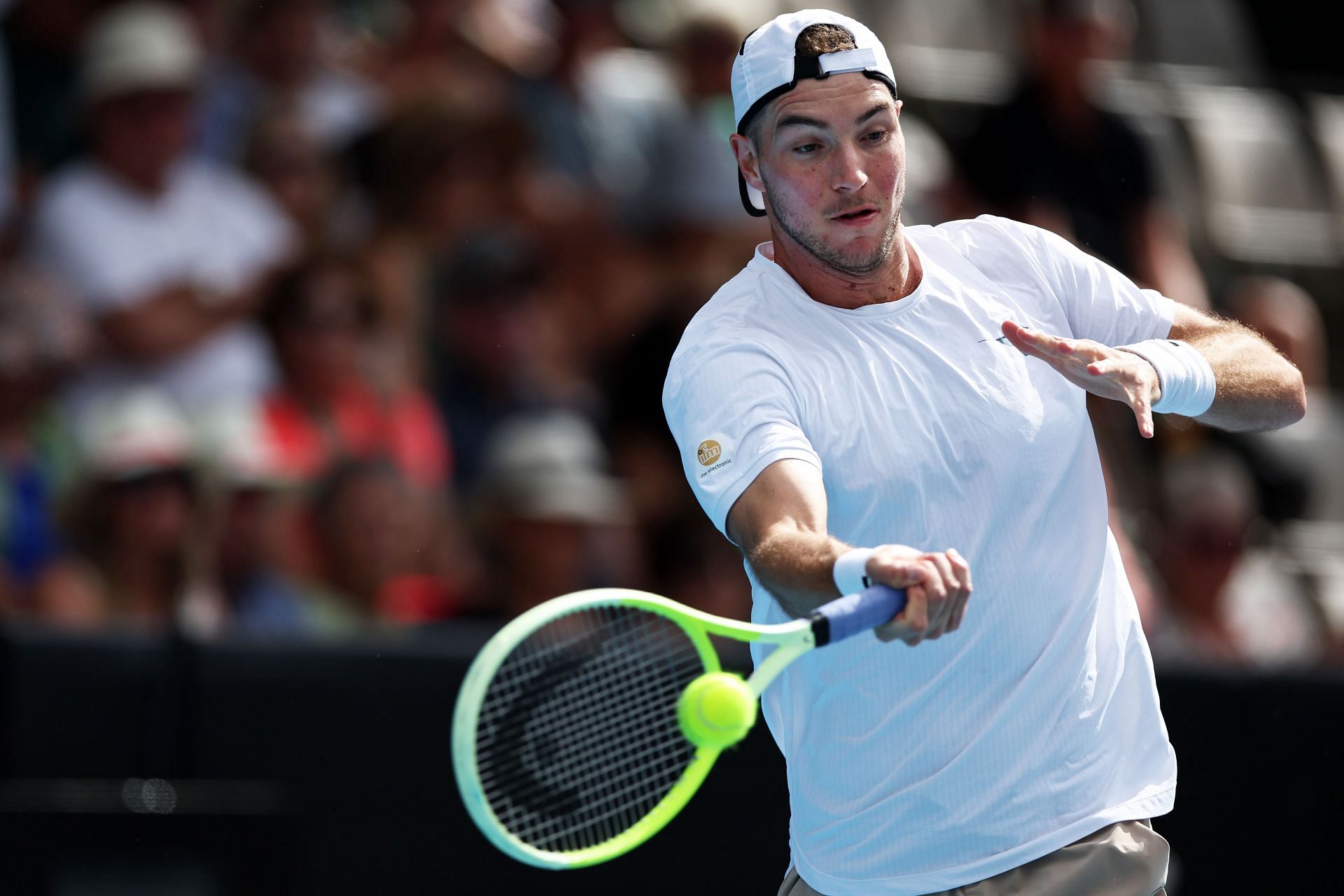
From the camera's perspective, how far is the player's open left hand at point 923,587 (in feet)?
9.07

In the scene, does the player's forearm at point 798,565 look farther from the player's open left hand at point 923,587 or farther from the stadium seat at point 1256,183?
the stadium seat at point 1256,183

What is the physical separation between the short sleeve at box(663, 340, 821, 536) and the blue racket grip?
1.09ft

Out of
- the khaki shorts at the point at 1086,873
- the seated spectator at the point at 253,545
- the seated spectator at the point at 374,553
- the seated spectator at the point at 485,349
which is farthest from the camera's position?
→ the seated spectator at the point at 485,349

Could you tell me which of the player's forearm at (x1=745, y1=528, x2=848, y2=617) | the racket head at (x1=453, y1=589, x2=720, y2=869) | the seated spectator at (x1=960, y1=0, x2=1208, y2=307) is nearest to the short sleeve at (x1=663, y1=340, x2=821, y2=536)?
the player's forearm at (x1=745, y1=528, x2=848, y2=617)

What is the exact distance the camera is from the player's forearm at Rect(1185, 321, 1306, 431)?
11.4 feet

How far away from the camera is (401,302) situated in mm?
6855

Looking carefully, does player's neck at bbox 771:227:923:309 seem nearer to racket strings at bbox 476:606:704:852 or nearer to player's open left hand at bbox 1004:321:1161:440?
player's open left hand at bbox 1004:321:1161:440

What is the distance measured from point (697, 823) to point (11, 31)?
13.0ft

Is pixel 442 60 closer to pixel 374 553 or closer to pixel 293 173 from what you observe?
pixel 293 173

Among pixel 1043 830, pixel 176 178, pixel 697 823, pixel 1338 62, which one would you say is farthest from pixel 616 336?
pixel 1338 62

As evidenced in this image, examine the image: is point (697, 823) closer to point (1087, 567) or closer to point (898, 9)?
point (1087, 567)

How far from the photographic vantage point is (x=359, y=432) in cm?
648

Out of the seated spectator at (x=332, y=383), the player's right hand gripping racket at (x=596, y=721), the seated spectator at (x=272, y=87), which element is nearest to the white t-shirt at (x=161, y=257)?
the seated spectator at (x=332, y=383)

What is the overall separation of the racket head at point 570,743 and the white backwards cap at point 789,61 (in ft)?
3.21
